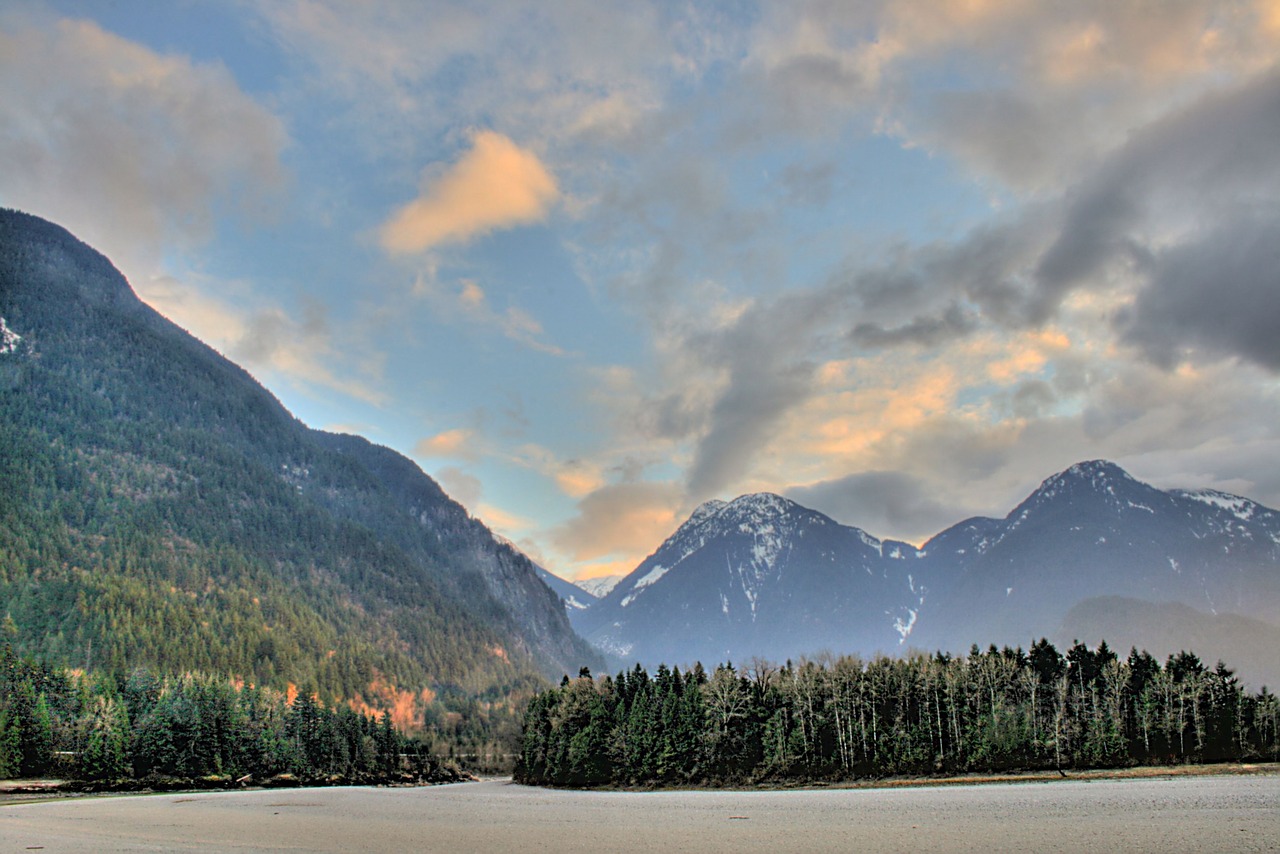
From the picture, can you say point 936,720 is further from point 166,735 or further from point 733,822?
point 166,735

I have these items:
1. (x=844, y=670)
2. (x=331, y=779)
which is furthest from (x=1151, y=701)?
(x=331, y=779)

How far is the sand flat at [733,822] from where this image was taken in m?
41.6

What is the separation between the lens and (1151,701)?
10994cm

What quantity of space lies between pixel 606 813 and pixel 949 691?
6095 centimetres

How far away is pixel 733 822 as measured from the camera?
189ft

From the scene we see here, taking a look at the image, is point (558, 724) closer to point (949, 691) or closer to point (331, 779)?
point (331, 779)

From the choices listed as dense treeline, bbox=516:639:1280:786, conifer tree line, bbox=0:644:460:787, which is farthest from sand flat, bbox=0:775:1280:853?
conifer tree line, bbox=0:644:460:787

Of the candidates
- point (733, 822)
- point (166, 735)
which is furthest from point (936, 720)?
point (166, 735)

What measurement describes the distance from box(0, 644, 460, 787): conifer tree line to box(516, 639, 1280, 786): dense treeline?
61.2 meters

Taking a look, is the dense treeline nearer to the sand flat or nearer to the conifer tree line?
the sand flat

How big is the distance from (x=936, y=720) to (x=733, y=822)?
6579 centimetres

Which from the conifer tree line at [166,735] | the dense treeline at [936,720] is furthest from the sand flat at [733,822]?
the conifer tree line at [166,735]

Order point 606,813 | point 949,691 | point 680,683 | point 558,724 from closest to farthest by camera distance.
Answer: point 606,813 < point 949,691 < point 680,683 < point 558,724

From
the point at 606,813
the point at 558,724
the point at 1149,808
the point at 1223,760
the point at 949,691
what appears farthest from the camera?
the point at 558,724
